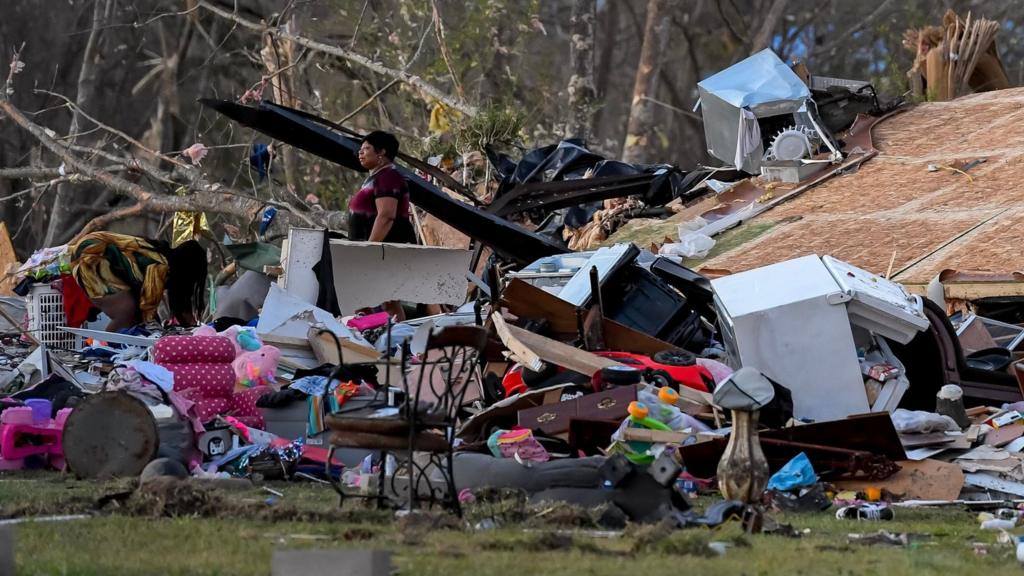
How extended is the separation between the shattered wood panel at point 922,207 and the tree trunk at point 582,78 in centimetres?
663

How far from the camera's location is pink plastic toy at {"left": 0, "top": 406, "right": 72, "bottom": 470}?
8.81 meters

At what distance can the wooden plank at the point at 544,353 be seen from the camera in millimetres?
9742

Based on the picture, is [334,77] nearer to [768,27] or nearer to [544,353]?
[768,27]

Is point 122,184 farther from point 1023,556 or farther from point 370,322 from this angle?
point 1023,556

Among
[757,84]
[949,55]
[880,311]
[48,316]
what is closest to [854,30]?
[949,55]

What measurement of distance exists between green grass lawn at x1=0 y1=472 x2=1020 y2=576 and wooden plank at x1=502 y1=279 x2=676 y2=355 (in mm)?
3984

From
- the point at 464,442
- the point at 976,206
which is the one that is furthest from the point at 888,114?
the point at 464,442

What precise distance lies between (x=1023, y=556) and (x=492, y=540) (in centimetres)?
191

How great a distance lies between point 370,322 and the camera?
1222 cm

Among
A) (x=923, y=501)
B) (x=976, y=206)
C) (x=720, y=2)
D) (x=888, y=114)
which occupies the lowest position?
(x=923, y=501)

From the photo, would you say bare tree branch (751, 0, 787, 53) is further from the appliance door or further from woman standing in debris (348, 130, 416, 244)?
the appliance door

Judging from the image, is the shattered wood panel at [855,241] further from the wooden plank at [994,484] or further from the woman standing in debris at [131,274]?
the wooden plank at [994,484]

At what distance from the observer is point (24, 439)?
889 cm

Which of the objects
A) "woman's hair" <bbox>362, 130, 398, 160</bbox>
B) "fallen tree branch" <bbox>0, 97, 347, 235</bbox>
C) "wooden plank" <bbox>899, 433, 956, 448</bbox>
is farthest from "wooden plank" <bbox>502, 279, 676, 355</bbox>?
"fallen tree branch" <bbox>0, 97, 347, 235</bbox>
